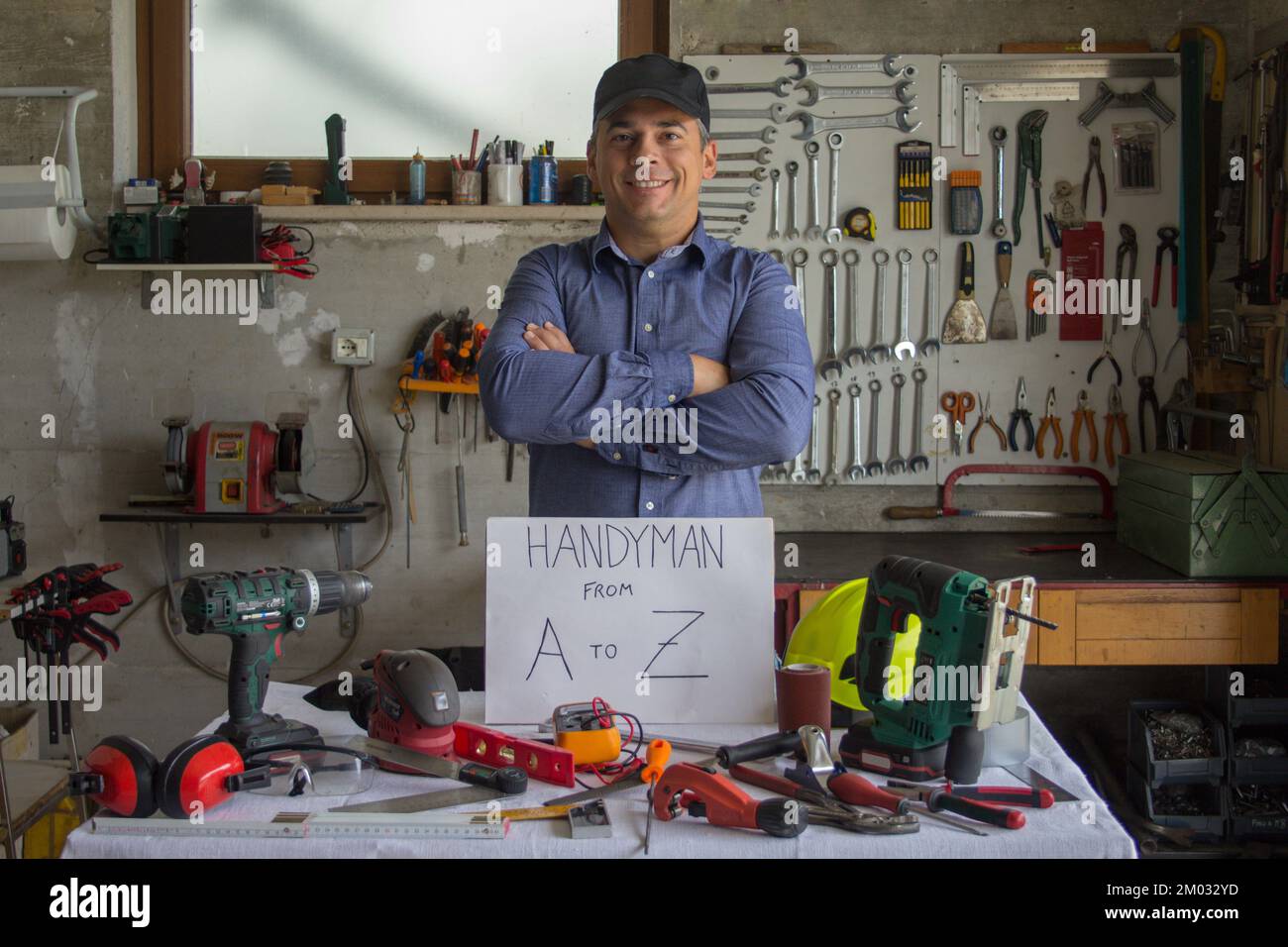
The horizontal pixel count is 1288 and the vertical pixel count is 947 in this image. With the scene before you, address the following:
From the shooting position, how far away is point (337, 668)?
4.11 metres

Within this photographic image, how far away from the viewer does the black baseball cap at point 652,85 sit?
216 cm

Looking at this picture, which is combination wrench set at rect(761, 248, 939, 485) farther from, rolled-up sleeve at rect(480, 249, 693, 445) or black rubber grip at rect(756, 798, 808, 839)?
black rubber grip at rect(756, 798, 808, 839)

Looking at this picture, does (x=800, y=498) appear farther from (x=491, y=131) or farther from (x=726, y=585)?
(x=726, y=585)

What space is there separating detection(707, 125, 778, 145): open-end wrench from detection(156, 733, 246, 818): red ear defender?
9.77 feet

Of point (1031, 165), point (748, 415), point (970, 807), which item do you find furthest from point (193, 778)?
point (1031, 165)

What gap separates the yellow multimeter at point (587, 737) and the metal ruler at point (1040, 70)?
Result: 2.93 meters

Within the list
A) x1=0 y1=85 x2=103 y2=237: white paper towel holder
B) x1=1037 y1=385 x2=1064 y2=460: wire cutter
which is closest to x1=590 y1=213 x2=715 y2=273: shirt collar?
x1=1037 y1=385 x2=1064 y2=460: wire cutter

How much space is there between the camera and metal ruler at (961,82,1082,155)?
12.9 ft

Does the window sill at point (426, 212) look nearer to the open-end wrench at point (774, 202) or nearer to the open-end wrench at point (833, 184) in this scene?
the open-end wrench at point (774, 202)

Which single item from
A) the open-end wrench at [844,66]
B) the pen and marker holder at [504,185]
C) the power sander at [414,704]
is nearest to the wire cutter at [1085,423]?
the open-end wrench at [844,66]

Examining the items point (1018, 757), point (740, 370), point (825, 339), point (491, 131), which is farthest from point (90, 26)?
point (1018, 757)

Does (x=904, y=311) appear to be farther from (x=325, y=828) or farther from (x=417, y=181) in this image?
(x=325, y=828)

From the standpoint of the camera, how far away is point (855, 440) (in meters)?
4.03

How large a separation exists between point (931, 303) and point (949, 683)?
258 centimetres
